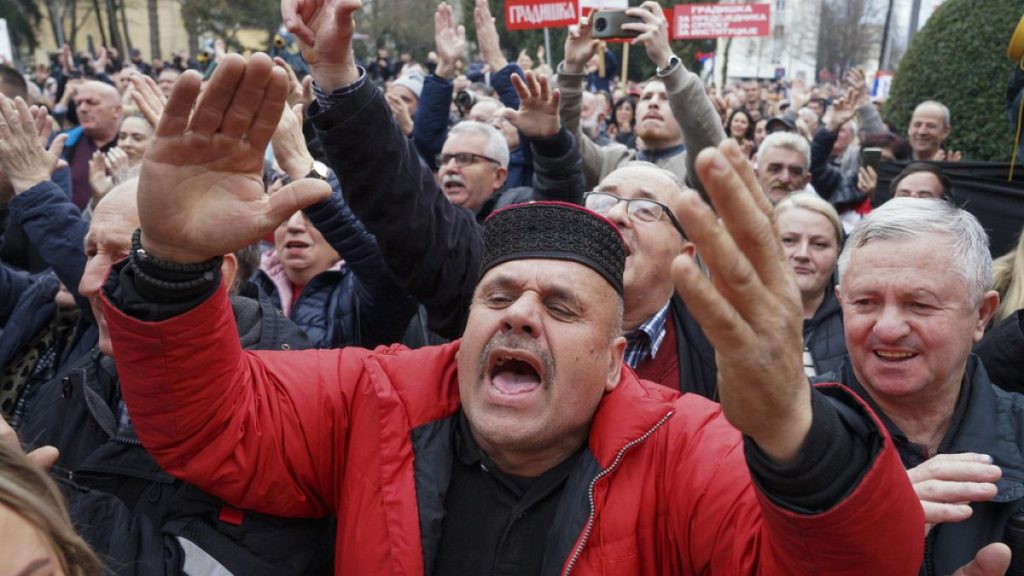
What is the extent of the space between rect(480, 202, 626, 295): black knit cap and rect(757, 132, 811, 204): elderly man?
11.2 feet

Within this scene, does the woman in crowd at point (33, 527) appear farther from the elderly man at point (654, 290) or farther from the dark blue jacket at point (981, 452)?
the elderly man at point (654, 290)

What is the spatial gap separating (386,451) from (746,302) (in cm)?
97

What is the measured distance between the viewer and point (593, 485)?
189cm

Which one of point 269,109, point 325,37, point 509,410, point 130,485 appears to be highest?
point 325,37

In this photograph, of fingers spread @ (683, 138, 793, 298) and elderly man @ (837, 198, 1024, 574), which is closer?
fingers spread @ (683, 138, 793, 298)

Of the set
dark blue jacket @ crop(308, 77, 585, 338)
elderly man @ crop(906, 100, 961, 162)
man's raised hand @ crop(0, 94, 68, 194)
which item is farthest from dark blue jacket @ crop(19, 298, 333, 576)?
elderly man @ crop(906, 100, 961, 162)

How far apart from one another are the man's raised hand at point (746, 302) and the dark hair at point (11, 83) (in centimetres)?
641

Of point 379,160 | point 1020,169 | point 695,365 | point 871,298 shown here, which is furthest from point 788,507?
point 1020,169

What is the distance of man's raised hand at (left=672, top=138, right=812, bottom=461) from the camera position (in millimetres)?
1300

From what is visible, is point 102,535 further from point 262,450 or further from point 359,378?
point 359,378

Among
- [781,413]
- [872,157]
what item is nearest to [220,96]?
[781,413]

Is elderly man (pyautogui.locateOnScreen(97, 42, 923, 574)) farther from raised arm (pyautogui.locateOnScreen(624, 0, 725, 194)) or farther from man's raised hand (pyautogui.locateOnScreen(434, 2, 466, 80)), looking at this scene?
man's raised hand (pyautogui.locateOnScreen(434, 2, 466, 80))

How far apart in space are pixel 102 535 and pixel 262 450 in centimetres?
36

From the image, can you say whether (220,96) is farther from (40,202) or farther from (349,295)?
(40,202)
